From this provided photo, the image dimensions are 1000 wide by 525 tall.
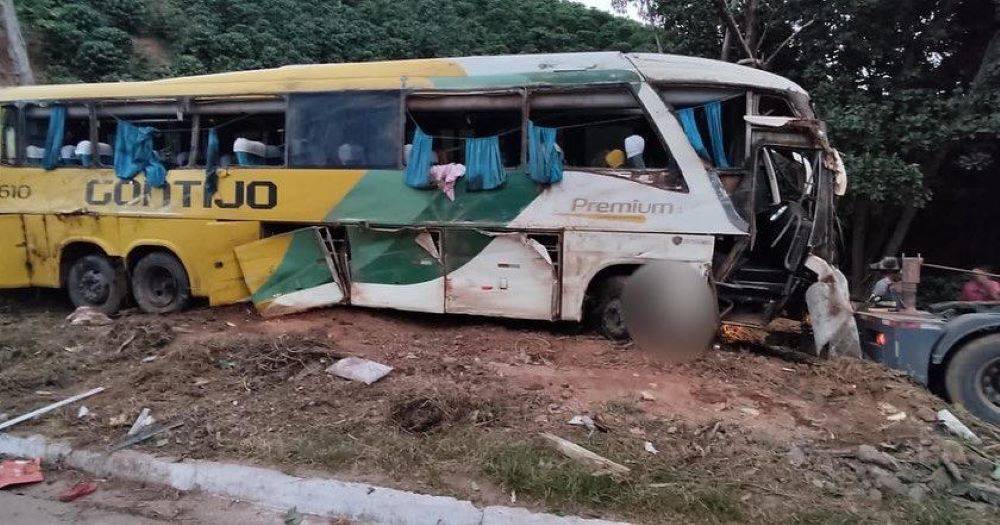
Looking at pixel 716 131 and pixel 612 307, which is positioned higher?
pixel 716 131

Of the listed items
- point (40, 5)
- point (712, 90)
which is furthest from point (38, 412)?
point (40, 5)

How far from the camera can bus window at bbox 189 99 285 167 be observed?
7152 millimetres

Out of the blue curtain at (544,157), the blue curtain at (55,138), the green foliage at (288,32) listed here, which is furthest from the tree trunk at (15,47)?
the blue curtain at (544,157)

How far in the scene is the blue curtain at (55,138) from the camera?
7.68m

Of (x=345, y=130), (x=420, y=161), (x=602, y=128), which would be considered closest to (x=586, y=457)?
(x=602, y=128)

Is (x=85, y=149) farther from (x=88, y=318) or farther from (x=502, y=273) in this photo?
(x=502, y=273)

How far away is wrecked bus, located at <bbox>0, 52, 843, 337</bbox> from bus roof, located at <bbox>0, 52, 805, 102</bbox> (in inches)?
0.9

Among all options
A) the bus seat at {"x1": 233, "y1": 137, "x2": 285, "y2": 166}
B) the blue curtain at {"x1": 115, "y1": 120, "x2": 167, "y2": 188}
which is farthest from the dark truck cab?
the blue curtain at {"x1": 115, "y1": 120, "x2": 167, "y2": 188}

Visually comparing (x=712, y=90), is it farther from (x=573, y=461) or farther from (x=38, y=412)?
(x=38, y=412)

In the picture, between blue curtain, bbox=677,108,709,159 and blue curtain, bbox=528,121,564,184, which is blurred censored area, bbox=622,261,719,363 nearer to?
blue curtain, bbox=677,108,709,159


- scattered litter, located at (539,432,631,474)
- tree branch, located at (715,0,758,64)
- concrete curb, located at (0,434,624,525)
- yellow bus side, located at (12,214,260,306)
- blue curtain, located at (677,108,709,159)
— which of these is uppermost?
tree branch, located at (715,0,758,64)

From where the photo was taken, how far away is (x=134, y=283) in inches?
302

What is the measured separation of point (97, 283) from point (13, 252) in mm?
1115

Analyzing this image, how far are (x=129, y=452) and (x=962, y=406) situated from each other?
20.4 ft
